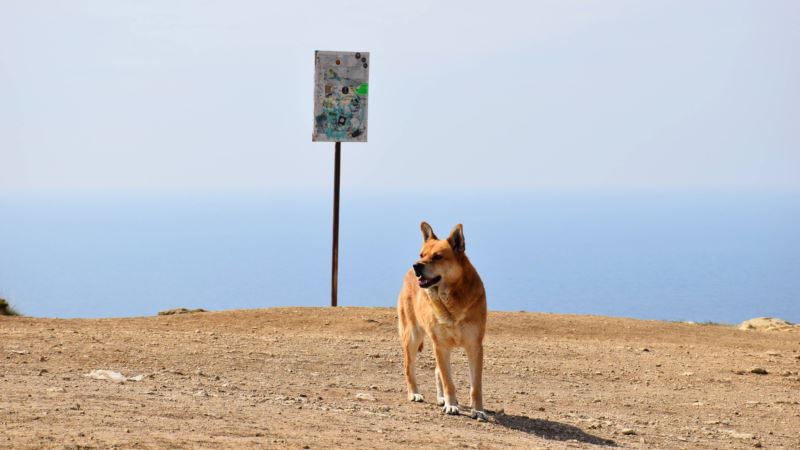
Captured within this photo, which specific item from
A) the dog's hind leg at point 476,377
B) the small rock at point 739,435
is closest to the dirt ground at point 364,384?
the small rock at point 739,435

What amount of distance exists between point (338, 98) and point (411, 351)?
33.5 ft

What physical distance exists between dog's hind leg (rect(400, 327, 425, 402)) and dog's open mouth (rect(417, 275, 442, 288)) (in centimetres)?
102

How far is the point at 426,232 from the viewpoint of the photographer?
1085 centimetres

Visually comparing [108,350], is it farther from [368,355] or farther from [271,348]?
[368,355]

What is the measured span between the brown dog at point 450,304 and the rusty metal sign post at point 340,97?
9.95 m

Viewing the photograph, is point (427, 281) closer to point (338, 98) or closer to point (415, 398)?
point (415, 398)

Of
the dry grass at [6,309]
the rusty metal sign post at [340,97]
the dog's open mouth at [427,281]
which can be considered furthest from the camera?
the rusty metal sign post at [340,97]

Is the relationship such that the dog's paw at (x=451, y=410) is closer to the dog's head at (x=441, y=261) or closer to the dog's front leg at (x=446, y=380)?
the dog's front leg at (x=446, y=380)

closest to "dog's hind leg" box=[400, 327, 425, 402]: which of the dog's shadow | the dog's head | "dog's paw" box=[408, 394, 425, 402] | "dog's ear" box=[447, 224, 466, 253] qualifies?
"dog's paw" box=[408, 394, 425, 402]

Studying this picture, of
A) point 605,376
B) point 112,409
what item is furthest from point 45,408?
point 605,376

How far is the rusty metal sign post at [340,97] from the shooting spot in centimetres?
2069

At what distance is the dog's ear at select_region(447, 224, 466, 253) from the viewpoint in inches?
410

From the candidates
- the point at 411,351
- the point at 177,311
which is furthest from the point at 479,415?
the point at 177,311

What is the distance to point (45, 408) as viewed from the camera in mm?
9117
